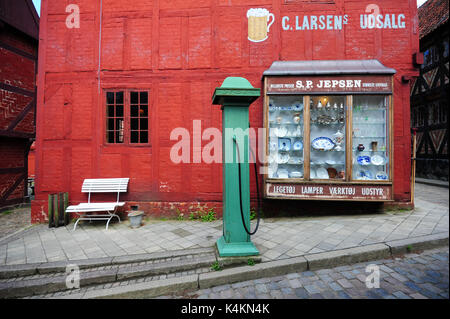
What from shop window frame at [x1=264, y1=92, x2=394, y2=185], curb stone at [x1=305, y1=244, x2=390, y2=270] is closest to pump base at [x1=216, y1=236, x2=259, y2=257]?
curb stone at [x1=305, y1=244, x2=390, y2=270]

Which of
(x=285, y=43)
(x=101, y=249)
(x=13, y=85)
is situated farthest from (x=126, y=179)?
(x=13, y=85)

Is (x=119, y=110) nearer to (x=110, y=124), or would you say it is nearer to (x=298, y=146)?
(x=110, y=124)

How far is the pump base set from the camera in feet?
9.80

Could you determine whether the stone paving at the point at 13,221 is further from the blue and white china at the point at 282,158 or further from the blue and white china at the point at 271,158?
the blue and white china at the point at 282,158

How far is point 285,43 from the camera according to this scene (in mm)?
5246

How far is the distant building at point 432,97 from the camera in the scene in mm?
10914

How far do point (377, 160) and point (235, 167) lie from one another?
405cm

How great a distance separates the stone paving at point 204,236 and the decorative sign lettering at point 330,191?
52 cm

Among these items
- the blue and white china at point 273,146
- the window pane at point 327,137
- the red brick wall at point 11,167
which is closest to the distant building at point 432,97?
the window pane at point 327,137

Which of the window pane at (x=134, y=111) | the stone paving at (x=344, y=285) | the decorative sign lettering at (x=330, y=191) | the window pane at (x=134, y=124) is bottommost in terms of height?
the stone paving at (x=344, y=285)

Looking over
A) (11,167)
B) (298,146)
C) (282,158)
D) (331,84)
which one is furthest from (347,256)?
(11,167)

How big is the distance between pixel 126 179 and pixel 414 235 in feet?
19.8

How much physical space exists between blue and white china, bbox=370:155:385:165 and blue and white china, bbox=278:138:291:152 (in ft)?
6.58

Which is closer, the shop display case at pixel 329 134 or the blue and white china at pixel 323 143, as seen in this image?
the shop display case at pixel 329 134
